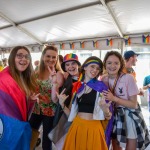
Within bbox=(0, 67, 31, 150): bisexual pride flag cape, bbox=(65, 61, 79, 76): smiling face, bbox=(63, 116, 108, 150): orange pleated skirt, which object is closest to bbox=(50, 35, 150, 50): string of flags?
bbox=(65, 61, 79, 76): smiling face

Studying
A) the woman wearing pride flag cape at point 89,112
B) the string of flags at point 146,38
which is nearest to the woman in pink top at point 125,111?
the woman wearing pride flag cape at point 89,112

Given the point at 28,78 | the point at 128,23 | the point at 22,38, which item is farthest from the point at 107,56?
the point at 22,38

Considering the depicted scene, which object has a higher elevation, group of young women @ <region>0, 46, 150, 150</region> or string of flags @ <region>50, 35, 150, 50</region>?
string of flags @ <region>50, 35, 150, 50</region>

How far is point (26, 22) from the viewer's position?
354cm

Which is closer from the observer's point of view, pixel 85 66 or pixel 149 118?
pixel 85 66

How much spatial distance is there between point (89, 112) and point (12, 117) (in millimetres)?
631

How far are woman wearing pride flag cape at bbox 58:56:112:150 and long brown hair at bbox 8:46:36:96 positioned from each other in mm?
293

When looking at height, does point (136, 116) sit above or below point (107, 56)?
below

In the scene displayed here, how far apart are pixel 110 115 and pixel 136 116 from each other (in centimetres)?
28

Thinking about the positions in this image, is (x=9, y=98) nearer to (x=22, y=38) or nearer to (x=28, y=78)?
(x=28, y=78)

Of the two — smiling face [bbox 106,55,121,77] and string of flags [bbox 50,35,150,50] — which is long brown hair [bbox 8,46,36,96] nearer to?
smiling face [bbox 106,55,121,77]

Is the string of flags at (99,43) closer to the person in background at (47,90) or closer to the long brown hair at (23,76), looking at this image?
the person in background at (47,90)

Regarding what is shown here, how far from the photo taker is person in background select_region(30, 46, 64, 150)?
175 centimetres

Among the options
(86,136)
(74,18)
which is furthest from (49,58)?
(74,18)
